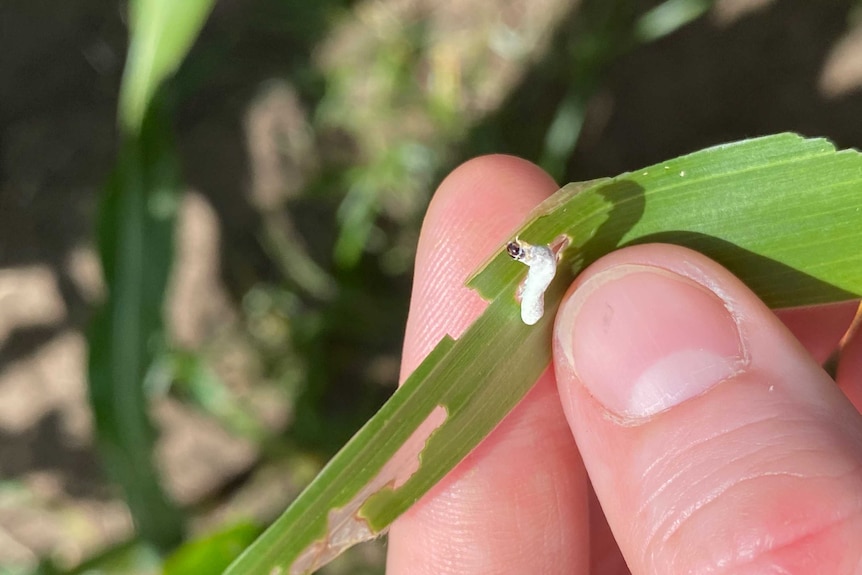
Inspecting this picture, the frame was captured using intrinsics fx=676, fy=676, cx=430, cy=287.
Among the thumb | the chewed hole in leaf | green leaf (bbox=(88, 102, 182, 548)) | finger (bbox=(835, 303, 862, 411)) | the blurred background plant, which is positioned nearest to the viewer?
the thumb

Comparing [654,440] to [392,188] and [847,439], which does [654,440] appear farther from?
[392,188]

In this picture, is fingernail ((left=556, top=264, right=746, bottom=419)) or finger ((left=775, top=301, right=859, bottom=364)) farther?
finger ((left=775, top=301, right=859, bottom=364))

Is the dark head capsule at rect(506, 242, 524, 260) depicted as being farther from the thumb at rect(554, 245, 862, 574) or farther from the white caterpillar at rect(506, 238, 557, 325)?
the thumb at rect(554, 245, 862, 574)

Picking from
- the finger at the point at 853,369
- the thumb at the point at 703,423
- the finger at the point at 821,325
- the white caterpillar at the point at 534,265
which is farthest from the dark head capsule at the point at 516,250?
the finger at the point at 853,369

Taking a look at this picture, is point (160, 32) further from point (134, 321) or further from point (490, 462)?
point (490, 462)

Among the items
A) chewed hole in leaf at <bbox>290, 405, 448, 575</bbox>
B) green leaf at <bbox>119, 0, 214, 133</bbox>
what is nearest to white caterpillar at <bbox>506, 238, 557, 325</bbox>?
chewed hole in leaf at <bbox>290, 405, 448, 575</bbox>

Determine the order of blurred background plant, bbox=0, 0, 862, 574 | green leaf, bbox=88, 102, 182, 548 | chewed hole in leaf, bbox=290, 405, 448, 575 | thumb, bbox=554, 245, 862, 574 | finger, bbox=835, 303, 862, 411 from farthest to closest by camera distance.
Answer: blurred background plant, bbox=0, 0, 862, 574 < green leaf, bbox=88, 102, 182, 548 < finger, bbox=835, 303, 862, 411 < chewed hole in leaf, bbox=290, 405, 448, 575 < thumb, bbox=554, 245, 862, 574

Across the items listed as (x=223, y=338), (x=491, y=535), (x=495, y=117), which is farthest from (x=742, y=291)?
(x=223, y=338)
